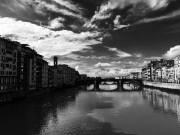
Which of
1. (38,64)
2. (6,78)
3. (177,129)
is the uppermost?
(38,64)

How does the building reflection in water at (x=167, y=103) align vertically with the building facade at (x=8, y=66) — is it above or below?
below

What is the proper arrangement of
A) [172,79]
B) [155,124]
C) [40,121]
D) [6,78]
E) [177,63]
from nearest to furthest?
[155,124]
[40,121]
[6,78]
[177,63]
[172,79]

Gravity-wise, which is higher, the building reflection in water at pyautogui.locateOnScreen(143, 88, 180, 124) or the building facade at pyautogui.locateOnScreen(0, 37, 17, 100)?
the building facade at pyautogui.locateOnScreen(0, 37, 17, 100)

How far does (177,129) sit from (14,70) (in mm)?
65030

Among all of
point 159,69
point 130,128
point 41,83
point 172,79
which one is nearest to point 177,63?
point 172,79

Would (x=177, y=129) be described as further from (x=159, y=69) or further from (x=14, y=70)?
(x=159, y=69)

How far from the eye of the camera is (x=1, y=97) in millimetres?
57031

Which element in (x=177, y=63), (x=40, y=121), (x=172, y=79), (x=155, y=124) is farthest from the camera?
(x=172, y=79)

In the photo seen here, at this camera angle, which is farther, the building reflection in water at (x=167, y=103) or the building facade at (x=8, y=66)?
the building facade at (x=8, y=66)

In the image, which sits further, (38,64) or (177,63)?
(177,63)

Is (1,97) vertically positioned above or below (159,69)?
below

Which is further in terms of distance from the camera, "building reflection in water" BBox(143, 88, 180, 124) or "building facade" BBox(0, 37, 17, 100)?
"building facade" BBox(0, 37, 17, 100)

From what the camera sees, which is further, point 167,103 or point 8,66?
Answer: point 8,66

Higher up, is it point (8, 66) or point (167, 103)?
point (8, 66)
